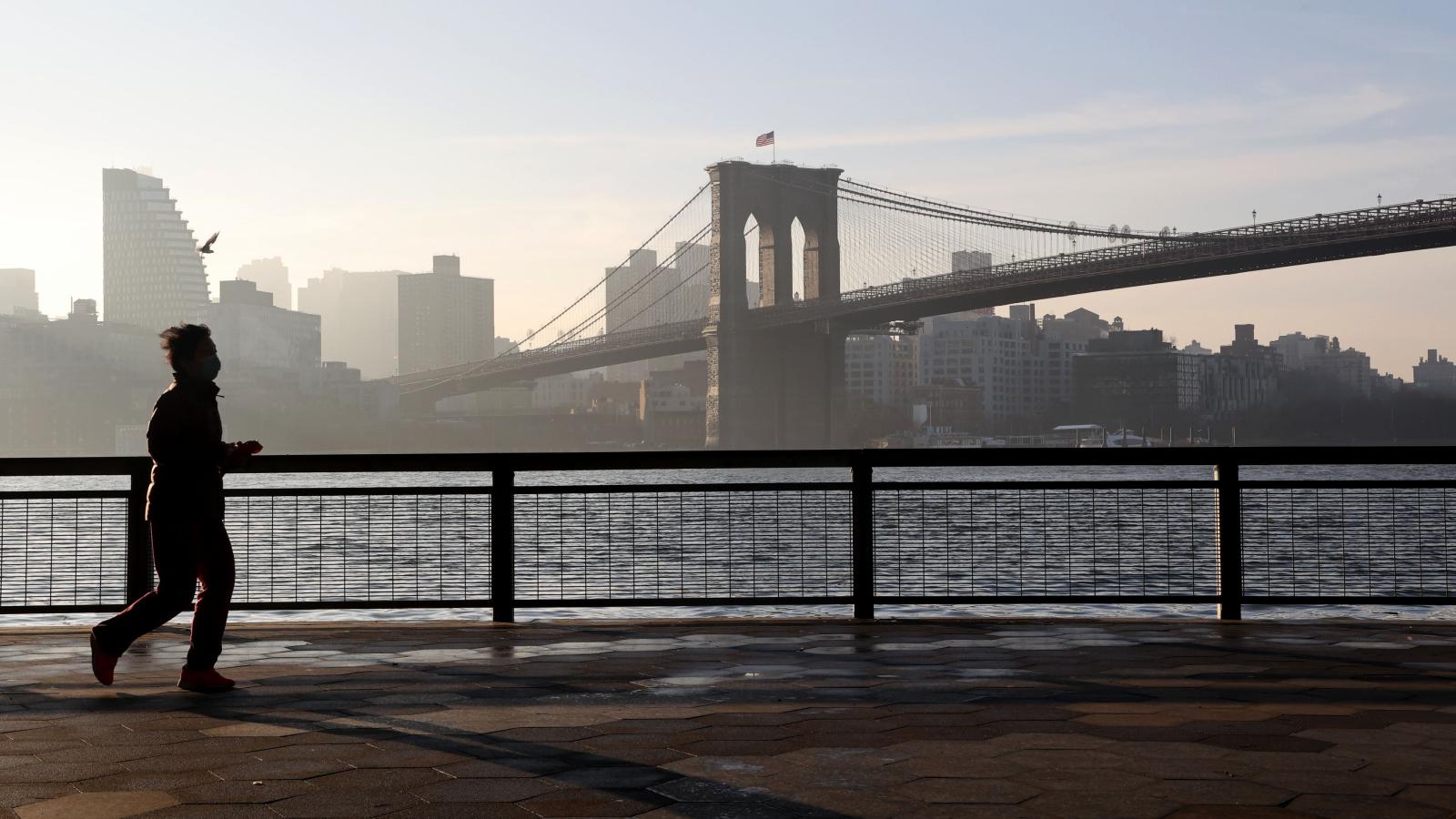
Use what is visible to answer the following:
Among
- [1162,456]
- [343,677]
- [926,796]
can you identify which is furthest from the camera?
[1162,456]

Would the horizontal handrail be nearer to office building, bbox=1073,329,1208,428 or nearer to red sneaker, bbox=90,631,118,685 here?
red sneaker, bbox=90,631,118,685

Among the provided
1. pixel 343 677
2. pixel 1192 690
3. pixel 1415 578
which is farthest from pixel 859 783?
pixel 1415 578

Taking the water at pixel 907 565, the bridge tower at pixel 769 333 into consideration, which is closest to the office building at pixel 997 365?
the bridge tower at pixel 769 333

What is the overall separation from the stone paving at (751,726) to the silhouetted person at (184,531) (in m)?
0.19

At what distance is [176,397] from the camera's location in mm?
5793

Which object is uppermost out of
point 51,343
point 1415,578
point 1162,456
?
point 51,343

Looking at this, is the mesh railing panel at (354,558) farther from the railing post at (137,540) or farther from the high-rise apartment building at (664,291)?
the high-rise apartment building at (664,291)

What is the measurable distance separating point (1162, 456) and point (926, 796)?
17.6 feet

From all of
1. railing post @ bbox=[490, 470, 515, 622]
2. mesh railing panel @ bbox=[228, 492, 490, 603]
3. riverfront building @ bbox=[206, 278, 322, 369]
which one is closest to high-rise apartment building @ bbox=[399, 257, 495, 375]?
riverfront building @ bbox=[206, 278, 322, 369]

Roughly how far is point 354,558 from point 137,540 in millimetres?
12865

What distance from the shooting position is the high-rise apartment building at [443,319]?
8744 cm

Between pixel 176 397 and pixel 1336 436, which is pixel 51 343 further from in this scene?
pixel 176 397

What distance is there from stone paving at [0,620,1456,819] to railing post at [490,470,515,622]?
27.8 inches

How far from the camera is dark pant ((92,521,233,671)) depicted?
5.73 meters
